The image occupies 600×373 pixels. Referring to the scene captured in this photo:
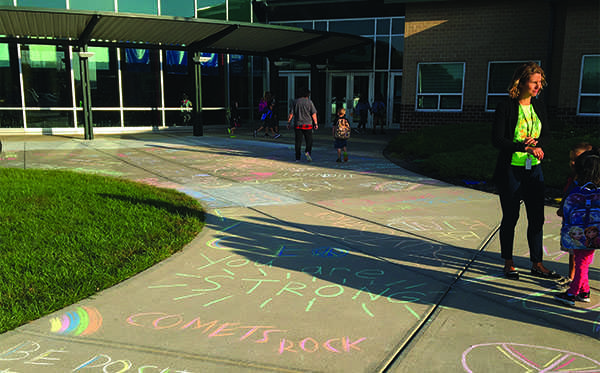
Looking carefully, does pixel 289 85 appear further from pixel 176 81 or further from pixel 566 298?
pixel 566 298

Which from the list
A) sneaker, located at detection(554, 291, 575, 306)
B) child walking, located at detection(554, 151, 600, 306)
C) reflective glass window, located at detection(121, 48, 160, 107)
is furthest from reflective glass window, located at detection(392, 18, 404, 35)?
sneaker, located at detection(554, 291, 575, 306)

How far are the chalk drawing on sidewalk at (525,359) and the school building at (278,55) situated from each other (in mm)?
13594

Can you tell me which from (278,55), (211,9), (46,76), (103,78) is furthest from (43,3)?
(278,55)

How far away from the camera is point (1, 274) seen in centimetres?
414

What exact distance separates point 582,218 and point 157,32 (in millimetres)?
14641

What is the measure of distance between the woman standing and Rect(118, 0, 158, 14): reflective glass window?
1793cm

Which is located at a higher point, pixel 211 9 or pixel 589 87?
pixel 211 9

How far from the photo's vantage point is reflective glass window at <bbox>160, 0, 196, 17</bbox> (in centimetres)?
1945

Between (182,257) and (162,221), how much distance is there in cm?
137

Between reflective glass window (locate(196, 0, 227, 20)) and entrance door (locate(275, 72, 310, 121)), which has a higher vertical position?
reflective glass window (locate(196, 0, 227, 20))

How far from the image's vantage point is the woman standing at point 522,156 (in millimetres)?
4090

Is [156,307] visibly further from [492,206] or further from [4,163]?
[4,163]

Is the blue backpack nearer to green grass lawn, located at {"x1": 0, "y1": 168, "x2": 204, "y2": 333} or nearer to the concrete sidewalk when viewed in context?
the concrete sidewalk

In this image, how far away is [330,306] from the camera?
3.61 meters
